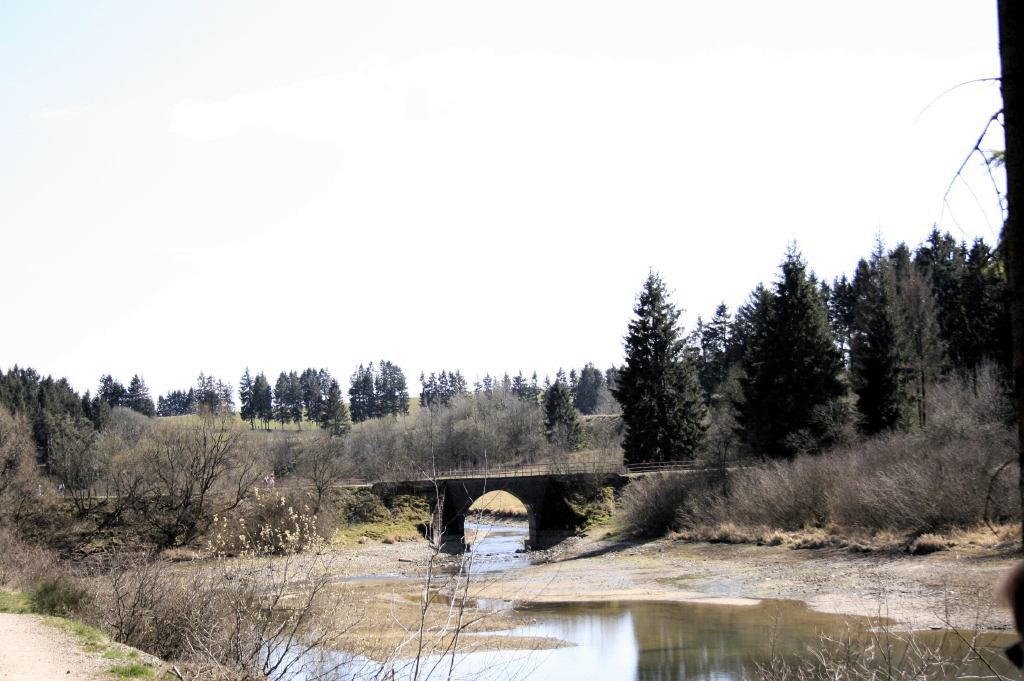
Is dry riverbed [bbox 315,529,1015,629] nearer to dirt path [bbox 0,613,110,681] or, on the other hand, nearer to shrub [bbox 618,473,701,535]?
shrub [bbox 618,473,701,535]

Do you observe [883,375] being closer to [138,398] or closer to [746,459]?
[746,459]

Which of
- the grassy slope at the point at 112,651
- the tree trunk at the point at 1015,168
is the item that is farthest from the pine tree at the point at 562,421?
the tree trunk at the point at 1015,168

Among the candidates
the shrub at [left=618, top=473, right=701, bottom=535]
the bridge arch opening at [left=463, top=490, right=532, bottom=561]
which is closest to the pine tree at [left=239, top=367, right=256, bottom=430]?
the bridge arch opening at [left=463, top=490, right=532, bottom=561]

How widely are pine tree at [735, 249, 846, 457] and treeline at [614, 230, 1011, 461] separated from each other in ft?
0.19

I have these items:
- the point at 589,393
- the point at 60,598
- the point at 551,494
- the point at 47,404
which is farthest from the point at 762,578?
the point at 589,393

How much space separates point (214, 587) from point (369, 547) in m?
44.1

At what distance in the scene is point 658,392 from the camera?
6406cm

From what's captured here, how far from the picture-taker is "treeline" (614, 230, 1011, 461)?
167 ft

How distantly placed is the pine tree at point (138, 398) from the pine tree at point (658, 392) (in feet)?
450

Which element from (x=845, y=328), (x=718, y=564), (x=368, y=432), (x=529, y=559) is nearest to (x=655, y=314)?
(x=529, y=559)

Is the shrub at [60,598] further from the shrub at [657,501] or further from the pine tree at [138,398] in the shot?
the pine tree at [138,398]

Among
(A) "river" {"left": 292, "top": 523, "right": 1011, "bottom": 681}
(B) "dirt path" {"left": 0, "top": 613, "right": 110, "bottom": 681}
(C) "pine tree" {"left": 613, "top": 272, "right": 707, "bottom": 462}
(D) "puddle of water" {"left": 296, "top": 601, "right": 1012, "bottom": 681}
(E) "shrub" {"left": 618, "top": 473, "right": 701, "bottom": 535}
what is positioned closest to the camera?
(B) "dirt path" {"left": 0, "top": 613, "right": 110, "bottom": 681}

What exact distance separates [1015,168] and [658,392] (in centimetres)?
6053

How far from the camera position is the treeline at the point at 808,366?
5088 centimetres
